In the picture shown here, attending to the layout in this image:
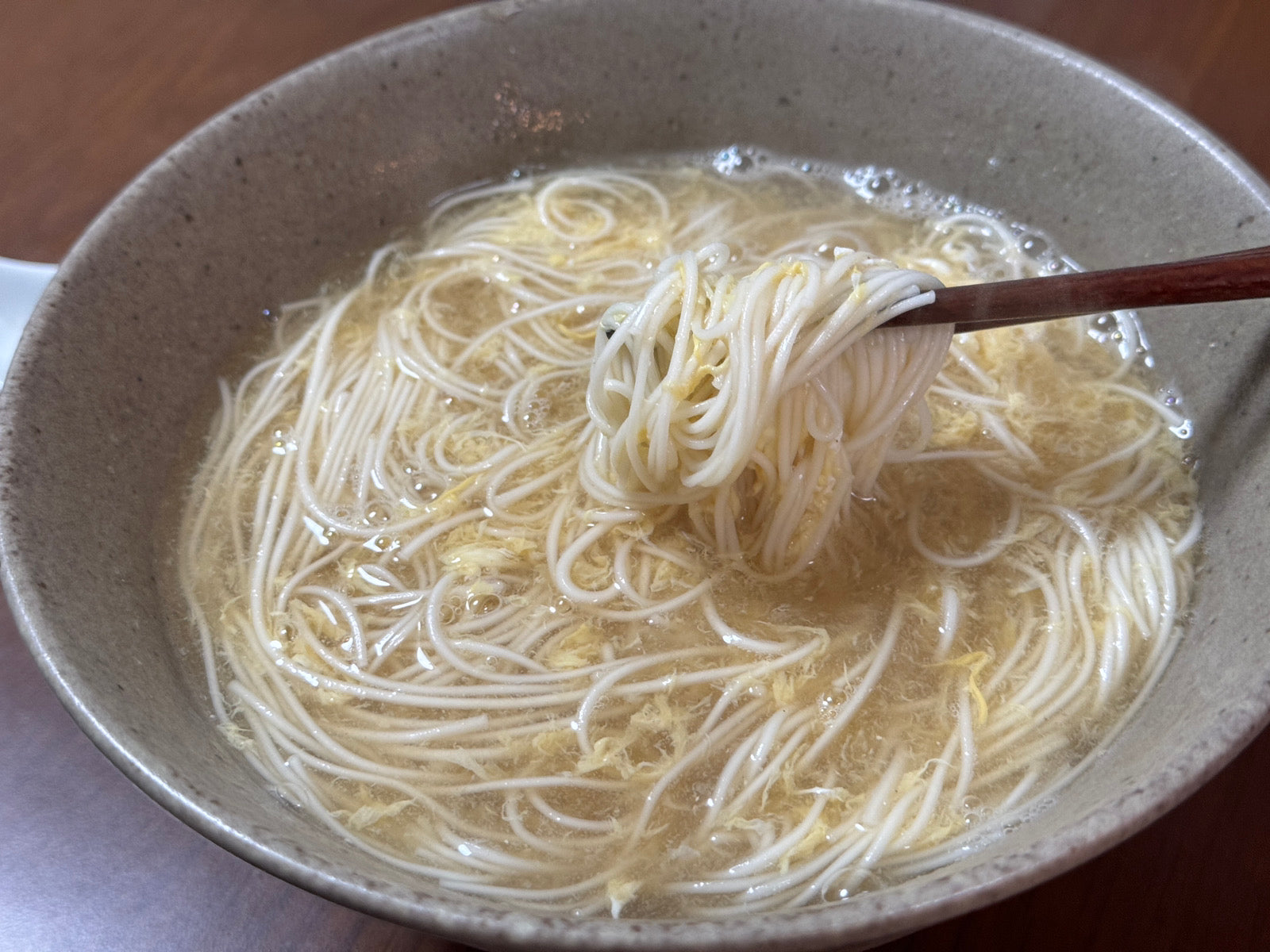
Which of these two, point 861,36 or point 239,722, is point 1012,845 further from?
point 861,36

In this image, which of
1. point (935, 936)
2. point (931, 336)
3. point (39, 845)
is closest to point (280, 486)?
point (39, 845)

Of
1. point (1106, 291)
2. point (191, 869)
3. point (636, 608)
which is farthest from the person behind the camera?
point (636, 608)

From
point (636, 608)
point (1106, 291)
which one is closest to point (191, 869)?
point (636, 608)

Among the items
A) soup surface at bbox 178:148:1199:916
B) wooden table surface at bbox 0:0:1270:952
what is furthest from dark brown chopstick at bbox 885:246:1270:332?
wooden table surface at bbox 0:0:1270:952

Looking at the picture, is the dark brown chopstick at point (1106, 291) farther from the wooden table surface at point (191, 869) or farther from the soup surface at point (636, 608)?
the wooden table surface at point (191, 869)

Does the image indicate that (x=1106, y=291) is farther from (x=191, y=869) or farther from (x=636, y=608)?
(x=191, y=869)

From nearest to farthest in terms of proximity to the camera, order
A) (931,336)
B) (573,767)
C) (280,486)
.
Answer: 1. (573,767)
2. (931,336)
3. (280,486)

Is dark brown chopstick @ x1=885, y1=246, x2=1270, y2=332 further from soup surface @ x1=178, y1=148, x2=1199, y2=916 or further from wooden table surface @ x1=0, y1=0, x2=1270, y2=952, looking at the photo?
wooden table surface @ x1=0, y1=0, x2=1270, y2=952
